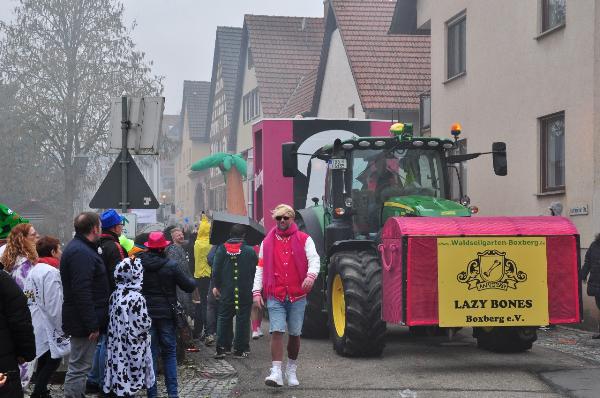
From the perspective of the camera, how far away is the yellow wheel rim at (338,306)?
12.2m

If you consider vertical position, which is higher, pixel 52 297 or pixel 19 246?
pixel 19 246

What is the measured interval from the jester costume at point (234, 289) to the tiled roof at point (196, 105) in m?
54.0

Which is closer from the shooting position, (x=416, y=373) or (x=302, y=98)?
(x=416, y=373)

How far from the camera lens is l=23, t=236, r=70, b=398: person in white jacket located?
340 inches

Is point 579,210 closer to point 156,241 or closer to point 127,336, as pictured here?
point 156,241

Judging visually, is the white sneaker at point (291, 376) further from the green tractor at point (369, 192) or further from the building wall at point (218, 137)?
the building wall at point (218, 137)

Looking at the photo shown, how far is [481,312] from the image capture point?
35.7 ft

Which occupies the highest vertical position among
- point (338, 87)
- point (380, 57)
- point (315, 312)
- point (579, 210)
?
point (380, 57)

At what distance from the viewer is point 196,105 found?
2744 inches

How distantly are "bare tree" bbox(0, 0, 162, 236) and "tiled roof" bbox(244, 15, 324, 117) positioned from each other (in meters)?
6.79

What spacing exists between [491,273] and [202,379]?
3210 mm

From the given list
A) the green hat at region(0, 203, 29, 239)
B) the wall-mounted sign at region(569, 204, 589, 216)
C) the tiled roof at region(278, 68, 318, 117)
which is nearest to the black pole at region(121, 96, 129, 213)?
the green hat at region(0, 203, 29, 239)

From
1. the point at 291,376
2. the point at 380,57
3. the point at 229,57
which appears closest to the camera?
the point at 291,376

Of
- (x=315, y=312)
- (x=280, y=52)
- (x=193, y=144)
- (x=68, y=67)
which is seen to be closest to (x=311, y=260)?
(x=315, y=312)
